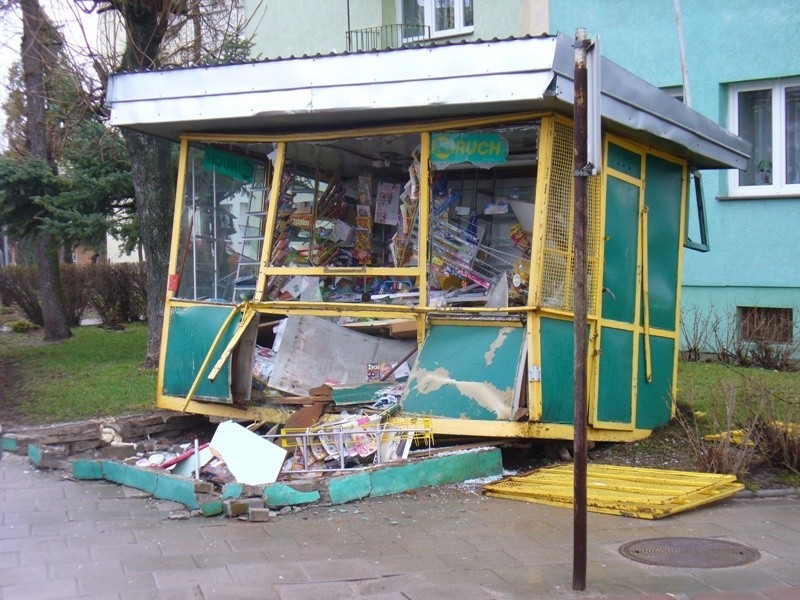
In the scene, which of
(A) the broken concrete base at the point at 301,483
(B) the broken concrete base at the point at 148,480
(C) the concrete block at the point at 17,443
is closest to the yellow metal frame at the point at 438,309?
(A) the broken concrete base at the point at 301,483

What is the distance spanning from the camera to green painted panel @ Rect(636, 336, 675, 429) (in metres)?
8.16

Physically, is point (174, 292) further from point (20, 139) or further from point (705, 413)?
point (20, 139)

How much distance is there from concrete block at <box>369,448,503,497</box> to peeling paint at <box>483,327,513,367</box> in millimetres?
704

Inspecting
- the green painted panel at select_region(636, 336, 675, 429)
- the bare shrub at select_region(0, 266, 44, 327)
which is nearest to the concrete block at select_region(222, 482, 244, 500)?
the green painted panel at select_region(636, 336, 675, 429)

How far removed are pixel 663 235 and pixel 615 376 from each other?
61.6 inches

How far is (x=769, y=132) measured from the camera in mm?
12961

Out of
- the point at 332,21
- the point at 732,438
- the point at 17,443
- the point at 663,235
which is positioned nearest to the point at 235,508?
the point at 17,443

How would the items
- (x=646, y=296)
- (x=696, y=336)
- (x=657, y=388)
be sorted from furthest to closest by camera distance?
(x=696, y=336), (x=657, y=388), (x=646, y=296)

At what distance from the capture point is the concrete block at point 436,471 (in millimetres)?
6496

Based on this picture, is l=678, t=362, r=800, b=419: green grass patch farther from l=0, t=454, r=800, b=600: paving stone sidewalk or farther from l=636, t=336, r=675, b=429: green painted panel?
l=0, t=454, r=800, b=600: paving stone sidewalk

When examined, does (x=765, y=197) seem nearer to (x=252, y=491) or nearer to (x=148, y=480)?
(x=252, y=491)

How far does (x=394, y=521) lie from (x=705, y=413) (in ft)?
13.4

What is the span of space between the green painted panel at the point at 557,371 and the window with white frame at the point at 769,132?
690 cm

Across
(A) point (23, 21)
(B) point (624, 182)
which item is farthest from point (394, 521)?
(A) point (23, 21)
